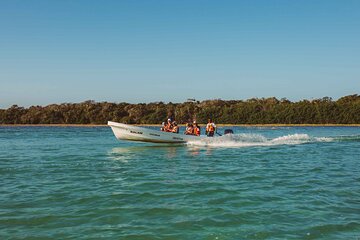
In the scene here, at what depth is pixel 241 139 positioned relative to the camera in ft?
100

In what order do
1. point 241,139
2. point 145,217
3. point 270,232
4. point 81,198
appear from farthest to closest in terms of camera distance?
1. point 241,139
2. point 81,198
3. point 145,217
4. point 270,232

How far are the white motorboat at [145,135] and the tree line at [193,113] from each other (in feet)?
175

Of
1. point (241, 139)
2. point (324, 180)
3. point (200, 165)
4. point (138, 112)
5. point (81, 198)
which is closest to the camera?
point (81, 198)

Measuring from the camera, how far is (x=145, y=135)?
26719 mm

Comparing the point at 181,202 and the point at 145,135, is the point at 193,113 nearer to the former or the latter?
the point at 145,135

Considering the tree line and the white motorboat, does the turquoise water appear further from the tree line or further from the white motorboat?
the tree line

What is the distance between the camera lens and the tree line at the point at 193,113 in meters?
90.2

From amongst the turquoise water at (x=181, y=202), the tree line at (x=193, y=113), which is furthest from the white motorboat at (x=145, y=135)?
the tree line at (x=193, y=113)

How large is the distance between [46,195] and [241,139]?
71.1 feet

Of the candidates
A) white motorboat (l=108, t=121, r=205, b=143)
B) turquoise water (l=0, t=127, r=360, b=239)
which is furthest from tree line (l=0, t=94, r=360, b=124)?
turquoise water (l=0, t=127, r=360, b=239)

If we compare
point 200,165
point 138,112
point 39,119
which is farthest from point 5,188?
point 39,119

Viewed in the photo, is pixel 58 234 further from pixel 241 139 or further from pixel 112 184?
pixel 241 139

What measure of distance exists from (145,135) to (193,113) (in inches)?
2932

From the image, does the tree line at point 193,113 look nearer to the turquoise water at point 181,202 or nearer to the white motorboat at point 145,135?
the white motorboat at point 145,135
